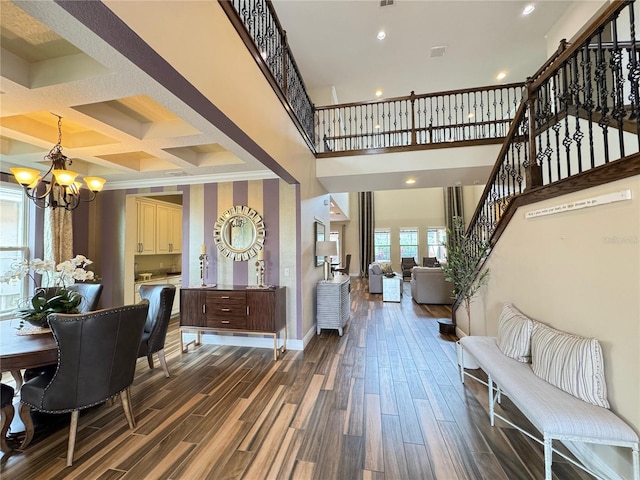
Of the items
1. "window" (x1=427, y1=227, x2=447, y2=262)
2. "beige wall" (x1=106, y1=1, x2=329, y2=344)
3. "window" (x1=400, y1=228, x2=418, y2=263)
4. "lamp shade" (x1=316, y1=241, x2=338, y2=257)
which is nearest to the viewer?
A: "beige wall" (x1=106, y1=1, x2=329, y2=344)

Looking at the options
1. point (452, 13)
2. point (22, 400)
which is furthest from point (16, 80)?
point (452, 13)

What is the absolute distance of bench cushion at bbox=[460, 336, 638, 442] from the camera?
140cm

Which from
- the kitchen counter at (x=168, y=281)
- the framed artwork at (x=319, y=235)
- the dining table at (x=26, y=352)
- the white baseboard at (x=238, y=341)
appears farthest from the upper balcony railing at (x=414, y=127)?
the dining table at (x=26, y=352)

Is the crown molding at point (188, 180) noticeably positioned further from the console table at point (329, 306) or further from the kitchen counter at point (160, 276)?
the console table at point (329, 306)

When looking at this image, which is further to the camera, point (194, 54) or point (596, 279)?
point (596, 279)

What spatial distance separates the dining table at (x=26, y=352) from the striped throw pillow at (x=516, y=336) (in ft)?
11.7

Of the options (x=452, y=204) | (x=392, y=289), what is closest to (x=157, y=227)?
(x=392, y=289)

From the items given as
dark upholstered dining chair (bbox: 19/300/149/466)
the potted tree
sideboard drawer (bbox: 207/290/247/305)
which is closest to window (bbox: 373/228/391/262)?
the potted tree

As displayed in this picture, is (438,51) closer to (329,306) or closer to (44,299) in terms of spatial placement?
(329,306)

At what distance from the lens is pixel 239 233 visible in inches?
161

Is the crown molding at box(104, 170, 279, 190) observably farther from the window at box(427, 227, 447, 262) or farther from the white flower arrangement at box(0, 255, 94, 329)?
the window at box(427, 227, 447, 262)

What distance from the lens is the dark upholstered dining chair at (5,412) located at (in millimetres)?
→ 1823

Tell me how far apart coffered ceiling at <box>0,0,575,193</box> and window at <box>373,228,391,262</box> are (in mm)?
6676

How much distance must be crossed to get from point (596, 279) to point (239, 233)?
389cm
